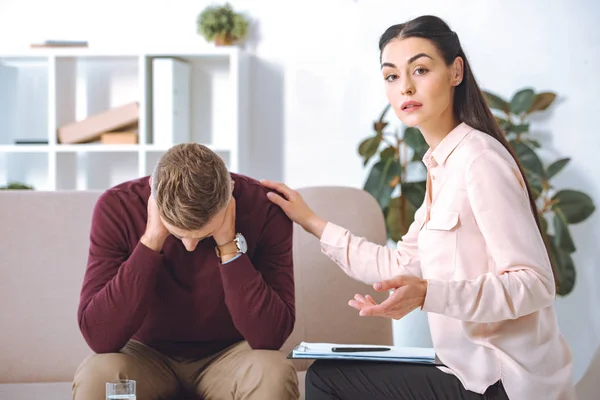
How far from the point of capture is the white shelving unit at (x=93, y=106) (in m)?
3.65

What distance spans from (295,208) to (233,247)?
25cm

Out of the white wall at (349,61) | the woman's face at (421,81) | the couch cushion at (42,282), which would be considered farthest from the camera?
the white wall at (349,61)

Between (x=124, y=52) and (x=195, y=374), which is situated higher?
(x=124, y=52)

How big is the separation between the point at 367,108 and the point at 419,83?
6.87 ft

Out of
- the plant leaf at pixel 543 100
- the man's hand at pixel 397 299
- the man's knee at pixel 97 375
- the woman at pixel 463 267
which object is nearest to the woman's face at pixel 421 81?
the woman at pixel 463 267

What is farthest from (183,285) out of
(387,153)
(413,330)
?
(413,330)

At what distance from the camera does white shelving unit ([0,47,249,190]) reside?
3652 millimetres

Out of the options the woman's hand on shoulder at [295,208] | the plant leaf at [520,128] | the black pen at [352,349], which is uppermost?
the plant leaf at [520,128]

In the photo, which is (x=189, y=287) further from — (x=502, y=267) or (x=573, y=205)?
(x=573, y=205)

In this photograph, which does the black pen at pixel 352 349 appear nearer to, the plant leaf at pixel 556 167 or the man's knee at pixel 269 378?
the man's knee at pixel 269 378

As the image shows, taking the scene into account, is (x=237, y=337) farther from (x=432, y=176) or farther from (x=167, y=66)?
(x=167, y=66)

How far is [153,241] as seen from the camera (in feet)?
6.09

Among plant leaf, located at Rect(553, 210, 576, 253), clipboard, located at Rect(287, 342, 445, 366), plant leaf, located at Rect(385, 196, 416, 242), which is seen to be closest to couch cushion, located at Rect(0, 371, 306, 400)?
clipboard, located at Rect(287, 342, 445, 366)

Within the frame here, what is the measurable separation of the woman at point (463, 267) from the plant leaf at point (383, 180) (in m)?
1.45
